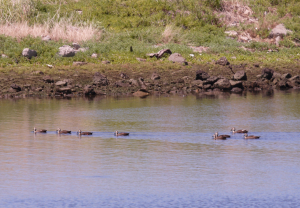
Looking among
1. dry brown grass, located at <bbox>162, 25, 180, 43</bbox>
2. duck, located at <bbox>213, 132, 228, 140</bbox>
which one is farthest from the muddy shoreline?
duck, located at <bbox>213, 132, 228, 140</bbox>

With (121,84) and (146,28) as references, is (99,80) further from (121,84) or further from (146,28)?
(146,28)

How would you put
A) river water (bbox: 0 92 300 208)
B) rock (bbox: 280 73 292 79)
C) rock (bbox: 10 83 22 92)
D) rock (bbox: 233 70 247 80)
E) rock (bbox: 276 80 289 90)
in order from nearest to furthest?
1. river water (bbox: 0 92 300 208)
2. rock (bbox: 10 83 22 92)
3. rock (bbox: 233 70 247 80)
4. rock (bbox: 276 80 289 90)
5. rock (bbox: 280 73 292 79)

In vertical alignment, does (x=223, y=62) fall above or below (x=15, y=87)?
above

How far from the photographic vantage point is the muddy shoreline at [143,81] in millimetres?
28672

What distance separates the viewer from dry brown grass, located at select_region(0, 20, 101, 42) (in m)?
34.8

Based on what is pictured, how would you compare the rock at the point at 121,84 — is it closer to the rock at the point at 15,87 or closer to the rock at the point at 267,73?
the rock at the point at 15,87

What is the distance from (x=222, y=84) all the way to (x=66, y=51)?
9.00 meters

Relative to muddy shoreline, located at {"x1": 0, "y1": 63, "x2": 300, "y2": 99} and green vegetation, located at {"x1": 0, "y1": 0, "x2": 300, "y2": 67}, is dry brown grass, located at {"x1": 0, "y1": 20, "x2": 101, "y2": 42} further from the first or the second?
muddy shoreline, located at {"x1": 0, "y1": 63, "x2": 300, "y2": 99}

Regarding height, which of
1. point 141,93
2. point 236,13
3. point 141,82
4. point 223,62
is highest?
point 236,13

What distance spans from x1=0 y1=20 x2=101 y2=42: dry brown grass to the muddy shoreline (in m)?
Result: 5.30

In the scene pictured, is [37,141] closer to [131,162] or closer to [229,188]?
[131,162]

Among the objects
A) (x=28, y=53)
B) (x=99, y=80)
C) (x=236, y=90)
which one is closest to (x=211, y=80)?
(x=236, y=90)

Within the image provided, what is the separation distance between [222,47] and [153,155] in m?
23.1

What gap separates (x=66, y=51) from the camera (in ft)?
105
